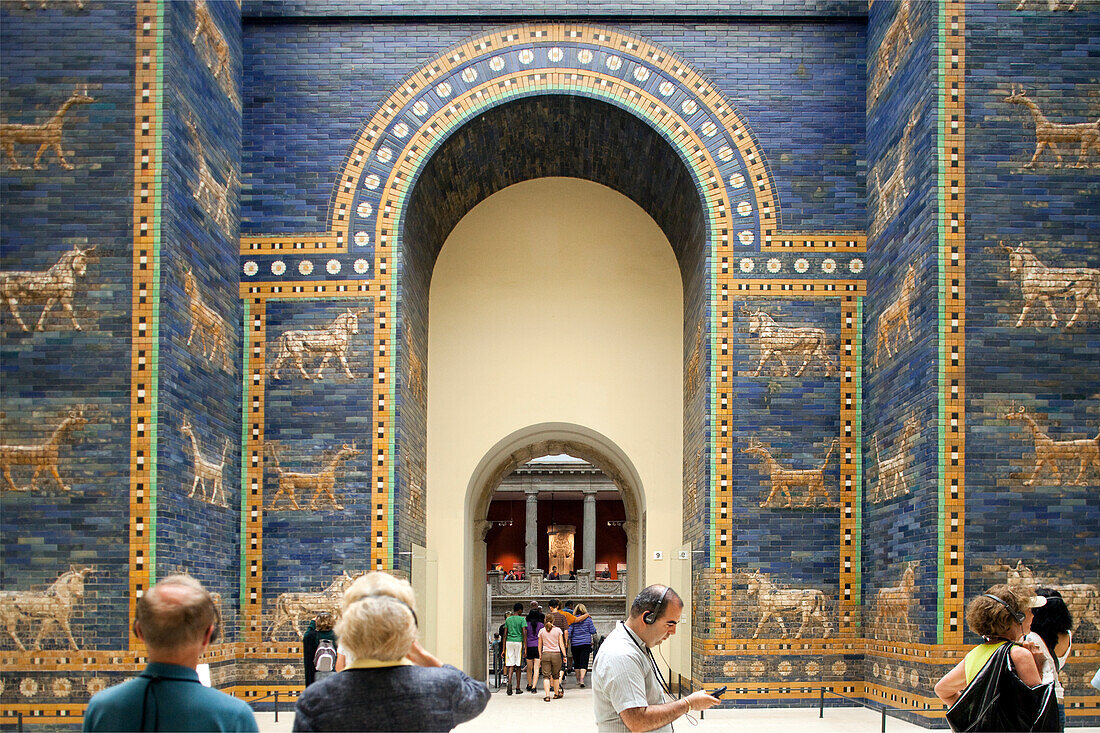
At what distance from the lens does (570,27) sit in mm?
15289

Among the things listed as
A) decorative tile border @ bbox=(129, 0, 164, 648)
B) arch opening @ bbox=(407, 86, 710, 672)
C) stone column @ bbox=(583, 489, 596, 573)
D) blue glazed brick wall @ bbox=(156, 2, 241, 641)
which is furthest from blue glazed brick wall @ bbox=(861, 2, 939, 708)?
stone column @ bbox=(583, 489, 596, 573)

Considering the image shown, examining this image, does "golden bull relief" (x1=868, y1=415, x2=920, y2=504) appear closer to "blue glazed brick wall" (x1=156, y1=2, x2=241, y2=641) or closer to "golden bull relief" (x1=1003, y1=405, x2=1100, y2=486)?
"golden bull relief" (x1=1003, y1=405, x2=1100, y2=486)

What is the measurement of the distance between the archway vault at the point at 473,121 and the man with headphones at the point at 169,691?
1095 centimetres

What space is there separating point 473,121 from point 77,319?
5940mm

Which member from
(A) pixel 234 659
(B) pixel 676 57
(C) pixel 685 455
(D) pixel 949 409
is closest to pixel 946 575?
(D) pixel 949 409

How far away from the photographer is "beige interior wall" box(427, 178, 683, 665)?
17562 millimetres

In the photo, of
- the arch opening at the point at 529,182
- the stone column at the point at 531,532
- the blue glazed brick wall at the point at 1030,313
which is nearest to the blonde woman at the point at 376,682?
the blue glazed brick wall at the point at 1030,313

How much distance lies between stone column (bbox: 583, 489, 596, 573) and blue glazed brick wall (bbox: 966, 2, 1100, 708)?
2740 centimetres

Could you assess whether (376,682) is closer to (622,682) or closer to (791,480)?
(622,682)

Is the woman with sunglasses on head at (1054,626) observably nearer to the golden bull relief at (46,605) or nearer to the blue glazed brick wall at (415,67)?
the golden bull relief at (46,605)

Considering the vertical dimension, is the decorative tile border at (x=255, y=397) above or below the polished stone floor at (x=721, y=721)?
above

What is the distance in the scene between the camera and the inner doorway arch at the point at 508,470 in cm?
1806

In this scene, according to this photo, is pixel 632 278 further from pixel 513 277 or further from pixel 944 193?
pixel 944 193

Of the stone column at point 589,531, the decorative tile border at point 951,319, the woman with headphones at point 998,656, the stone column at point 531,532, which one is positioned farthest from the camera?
the stone column at point 531,532
